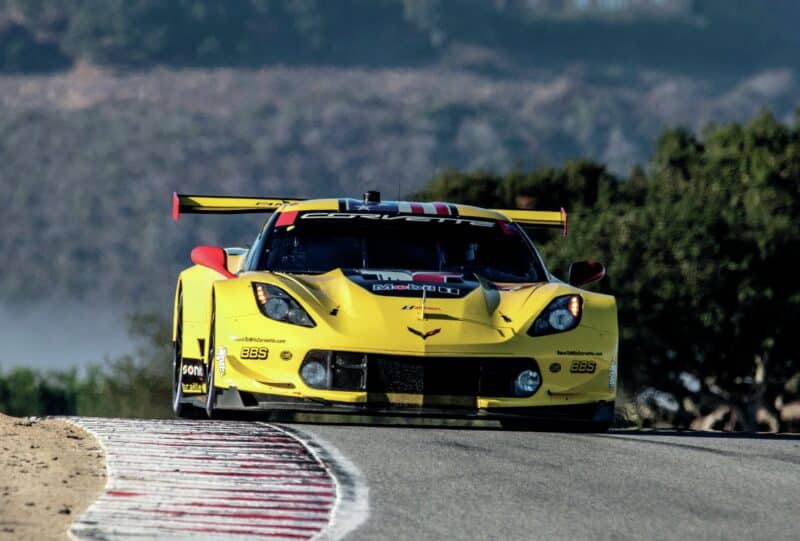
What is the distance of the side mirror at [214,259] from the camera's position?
11.5m

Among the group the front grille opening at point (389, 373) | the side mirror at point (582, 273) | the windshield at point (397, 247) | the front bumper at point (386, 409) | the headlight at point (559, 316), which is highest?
the windshield at point (397, 247)

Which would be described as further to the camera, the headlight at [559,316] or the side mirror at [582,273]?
the side mirror at [582,273]

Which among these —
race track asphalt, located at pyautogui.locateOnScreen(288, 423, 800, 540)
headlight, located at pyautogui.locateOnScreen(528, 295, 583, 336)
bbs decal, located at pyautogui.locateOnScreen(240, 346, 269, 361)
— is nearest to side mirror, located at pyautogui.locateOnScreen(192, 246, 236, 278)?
bbs decal, located at pyautogui.locateOnScreen(240, 346, 269, 361)

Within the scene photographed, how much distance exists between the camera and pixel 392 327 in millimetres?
10453

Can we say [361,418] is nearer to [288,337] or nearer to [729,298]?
[288,337]

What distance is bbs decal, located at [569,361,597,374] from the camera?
1077 cm

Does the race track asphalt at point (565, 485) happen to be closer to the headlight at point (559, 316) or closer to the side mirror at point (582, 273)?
the headlight at point (559, 316)

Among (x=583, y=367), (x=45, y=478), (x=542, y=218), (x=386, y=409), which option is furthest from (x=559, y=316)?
(x=45, y=478)

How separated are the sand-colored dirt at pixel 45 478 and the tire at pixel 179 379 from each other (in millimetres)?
2120

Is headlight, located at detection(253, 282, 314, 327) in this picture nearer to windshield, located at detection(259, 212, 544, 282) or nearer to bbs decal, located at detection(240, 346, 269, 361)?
bbs decal, located at detection(240, 346, 269, 361)

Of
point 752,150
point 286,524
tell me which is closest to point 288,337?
point 286,524

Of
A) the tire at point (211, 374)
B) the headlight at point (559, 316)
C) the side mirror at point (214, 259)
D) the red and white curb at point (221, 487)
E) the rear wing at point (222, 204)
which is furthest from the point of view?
the rear wing at point (222, 204)

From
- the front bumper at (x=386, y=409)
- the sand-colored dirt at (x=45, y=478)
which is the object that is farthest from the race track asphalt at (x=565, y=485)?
the sand-colored dirt at (x=45, y=478)

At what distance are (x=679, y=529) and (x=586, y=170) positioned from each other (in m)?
A: 53.6
